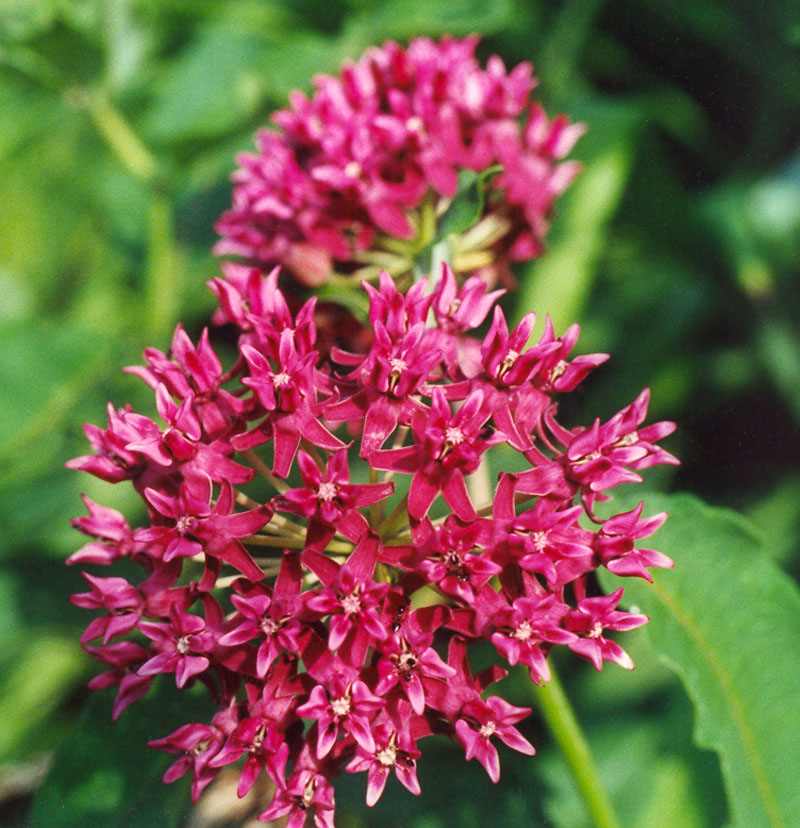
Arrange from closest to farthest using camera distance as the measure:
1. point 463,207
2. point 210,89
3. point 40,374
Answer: point 463,207, point 40,374, point 210,89

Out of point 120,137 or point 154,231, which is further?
point 120,137

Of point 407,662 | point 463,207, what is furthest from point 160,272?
point 407,662

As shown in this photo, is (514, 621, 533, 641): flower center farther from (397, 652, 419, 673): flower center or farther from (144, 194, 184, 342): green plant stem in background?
(144, 194, 184, 342): green plant stem in background

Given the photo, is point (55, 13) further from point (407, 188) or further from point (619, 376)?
point (619, 376)

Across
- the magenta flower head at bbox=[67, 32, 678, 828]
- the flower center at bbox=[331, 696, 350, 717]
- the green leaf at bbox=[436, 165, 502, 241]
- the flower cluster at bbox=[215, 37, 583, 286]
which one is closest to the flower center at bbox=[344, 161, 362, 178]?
the flower cluster at bbox=[215, 37, 583, 286]

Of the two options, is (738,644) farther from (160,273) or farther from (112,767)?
(160,273)

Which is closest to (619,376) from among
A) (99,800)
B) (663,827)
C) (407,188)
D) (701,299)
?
(701,299)

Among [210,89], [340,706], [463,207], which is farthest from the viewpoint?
[210,89]
